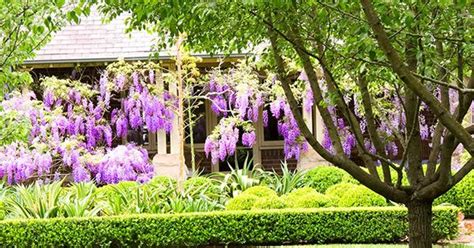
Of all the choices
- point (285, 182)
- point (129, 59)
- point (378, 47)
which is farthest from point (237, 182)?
point (378, 47)

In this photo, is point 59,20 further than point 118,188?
No

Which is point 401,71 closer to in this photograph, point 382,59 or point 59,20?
point 382,59

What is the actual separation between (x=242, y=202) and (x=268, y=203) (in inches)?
16.2

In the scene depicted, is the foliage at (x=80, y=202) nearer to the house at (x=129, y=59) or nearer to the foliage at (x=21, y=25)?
the house at (x=129, y=59)

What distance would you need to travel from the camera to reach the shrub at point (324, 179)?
1361 cm

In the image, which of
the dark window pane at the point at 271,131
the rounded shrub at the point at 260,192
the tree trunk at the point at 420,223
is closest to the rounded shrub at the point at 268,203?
the rounded shrub at the point at 260,192

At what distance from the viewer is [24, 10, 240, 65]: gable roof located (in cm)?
1585

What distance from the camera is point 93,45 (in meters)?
16.5

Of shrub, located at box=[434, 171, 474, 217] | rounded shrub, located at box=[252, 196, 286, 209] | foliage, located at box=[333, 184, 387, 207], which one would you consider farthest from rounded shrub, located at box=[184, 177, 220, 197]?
shrub, located at box=[434, 171, 474, 217]

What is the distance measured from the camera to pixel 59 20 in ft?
19.1

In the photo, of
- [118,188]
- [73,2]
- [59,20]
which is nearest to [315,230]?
[118,188]

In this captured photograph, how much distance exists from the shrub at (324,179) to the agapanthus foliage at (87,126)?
375 centimetres

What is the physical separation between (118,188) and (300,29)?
8.09 m

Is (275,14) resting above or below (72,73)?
below
